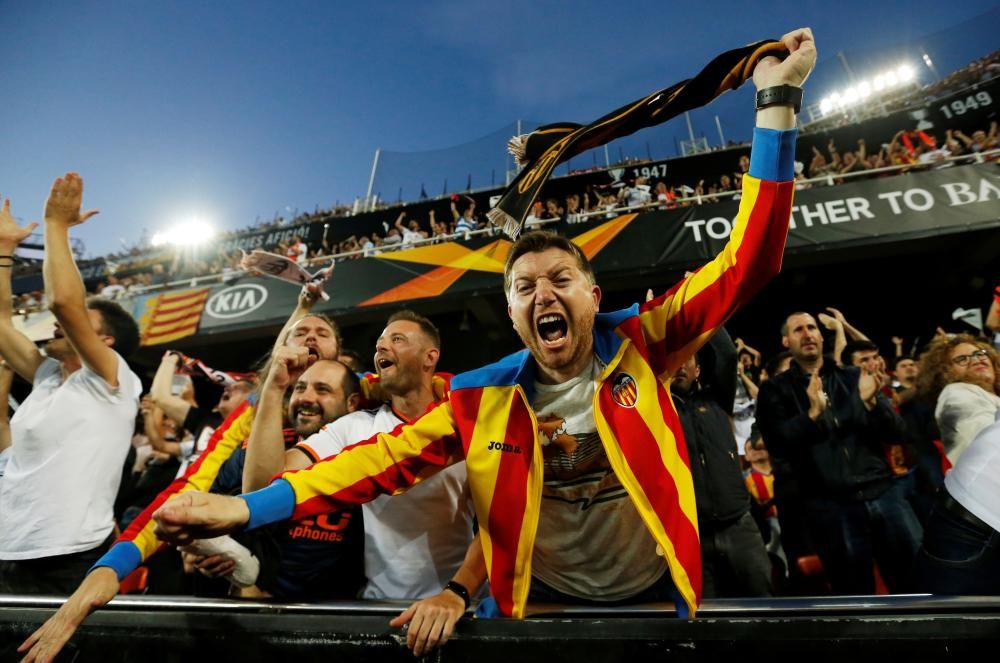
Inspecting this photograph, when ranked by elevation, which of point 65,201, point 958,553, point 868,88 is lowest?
point 958,553

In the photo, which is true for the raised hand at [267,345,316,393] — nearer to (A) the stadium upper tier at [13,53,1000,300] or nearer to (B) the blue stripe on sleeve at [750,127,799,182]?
(B) the blue stripe on sleeve at [750,127,799,182]

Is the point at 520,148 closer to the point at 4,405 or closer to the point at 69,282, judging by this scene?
the point at 69,282

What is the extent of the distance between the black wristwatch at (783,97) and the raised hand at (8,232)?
11.4 feet

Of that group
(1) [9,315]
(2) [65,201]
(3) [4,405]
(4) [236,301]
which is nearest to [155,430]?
(3) [4,405]

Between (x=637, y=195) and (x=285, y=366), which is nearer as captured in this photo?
(x=285, y=366)

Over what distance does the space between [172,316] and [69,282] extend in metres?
8.97

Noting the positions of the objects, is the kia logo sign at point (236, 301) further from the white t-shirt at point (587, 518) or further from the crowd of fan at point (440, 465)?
the white t-shirt at point (587, 518)

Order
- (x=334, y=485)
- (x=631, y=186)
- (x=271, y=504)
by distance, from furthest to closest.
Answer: (x=631, y=186) < (x=334, y=485) < (x=271, y=504)

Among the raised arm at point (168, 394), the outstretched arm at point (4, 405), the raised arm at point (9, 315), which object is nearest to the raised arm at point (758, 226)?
the raised arm at point (9, 315)

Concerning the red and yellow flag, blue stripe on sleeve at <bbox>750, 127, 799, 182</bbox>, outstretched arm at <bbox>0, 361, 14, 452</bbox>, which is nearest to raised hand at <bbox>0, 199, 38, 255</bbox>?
outstretched arm at <bbox>0, 361, 14, 452</bbox>

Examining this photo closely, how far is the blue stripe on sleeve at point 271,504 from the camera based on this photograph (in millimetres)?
1309

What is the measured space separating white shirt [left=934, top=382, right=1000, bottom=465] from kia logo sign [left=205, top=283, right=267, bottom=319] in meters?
9.36

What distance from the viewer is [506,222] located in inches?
73.0

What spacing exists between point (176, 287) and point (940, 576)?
490 inches
